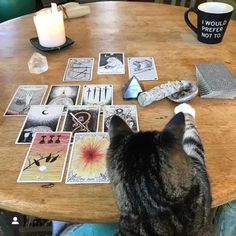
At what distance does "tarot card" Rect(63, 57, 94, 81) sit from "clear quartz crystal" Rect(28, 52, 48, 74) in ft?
0.23

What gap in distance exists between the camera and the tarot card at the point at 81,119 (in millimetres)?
745

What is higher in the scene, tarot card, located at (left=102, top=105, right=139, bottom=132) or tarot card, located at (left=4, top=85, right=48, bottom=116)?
tarot card, located at (left=102, top=105, right=139, bottom=132)

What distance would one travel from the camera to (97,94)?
85 cm

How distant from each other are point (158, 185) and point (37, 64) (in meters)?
0.59

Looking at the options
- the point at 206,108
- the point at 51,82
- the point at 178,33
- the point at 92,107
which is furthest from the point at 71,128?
the point at 178,33

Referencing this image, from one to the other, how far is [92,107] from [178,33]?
531 millimetres

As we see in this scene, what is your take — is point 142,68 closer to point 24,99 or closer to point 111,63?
point 111,63

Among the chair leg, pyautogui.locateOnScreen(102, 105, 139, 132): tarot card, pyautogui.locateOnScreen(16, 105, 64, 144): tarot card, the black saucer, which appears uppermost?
pyautogui.locateOnScreen(102, 105, 139, 132): tarot card

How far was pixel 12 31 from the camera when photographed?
3.90 ft

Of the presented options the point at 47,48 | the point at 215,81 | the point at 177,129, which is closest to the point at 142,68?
the point at 215,81

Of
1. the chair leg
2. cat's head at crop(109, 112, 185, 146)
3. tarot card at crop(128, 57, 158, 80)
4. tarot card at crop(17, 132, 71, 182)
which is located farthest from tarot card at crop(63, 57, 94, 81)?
the chair leg

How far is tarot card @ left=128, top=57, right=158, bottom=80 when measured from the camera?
922 mm

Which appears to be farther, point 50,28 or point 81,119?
point 50,28

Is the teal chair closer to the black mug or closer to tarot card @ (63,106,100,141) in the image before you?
the black mug
